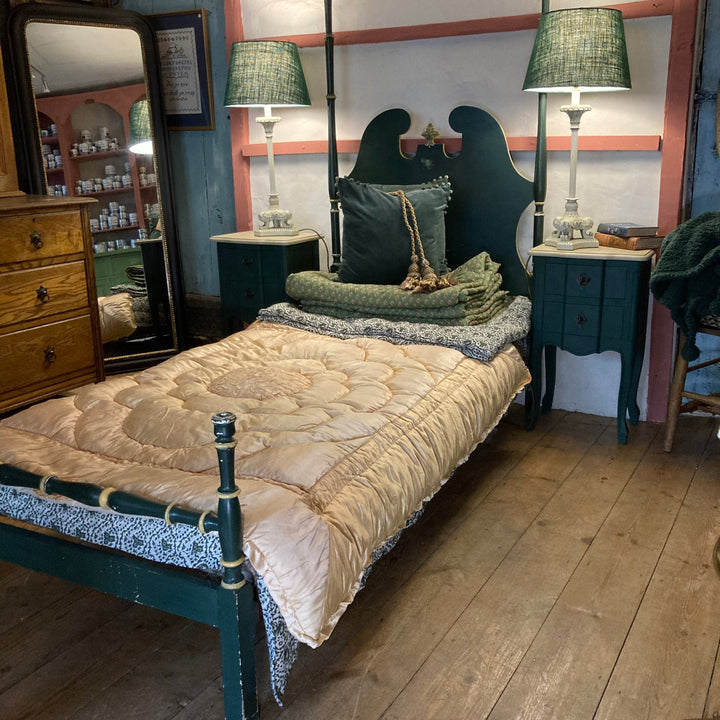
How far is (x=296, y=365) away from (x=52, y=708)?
1.26 metres

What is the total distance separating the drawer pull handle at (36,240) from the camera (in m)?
3.22

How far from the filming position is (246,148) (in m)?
3.91

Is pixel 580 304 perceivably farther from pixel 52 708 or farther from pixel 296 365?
pixel 52 708

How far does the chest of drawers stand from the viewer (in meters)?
3.17

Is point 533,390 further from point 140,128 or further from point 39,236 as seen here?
point 140,128

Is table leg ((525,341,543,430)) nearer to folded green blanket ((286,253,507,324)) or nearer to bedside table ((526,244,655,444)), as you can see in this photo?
bedside table ((526,244,655,444))

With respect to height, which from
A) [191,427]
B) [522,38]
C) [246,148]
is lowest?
[191,427]

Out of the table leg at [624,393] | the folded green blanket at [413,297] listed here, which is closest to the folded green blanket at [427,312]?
the folded green blanket at [413,297]

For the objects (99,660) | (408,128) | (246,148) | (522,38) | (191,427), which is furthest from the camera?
(246,148)

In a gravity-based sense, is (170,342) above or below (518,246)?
below

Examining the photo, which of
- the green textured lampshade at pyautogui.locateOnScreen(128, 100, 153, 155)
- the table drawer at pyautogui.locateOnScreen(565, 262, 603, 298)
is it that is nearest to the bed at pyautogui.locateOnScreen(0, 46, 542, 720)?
the table drawer at pyautogui.locateOnScreen(565, 262, 603, 298)

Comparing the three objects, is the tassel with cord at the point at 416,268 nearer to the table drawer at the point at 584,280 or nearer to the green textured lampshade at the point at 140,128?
the table drawer at the point at 584,280

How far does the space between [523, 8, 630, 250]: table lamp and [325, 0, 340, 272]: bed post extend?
971 mm

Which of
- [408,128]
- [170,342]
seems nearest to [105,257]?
[170,342]
